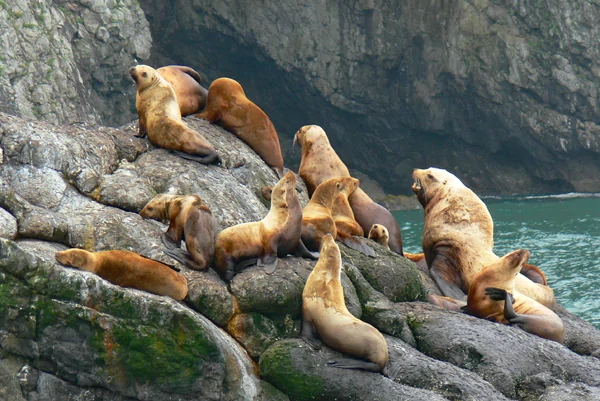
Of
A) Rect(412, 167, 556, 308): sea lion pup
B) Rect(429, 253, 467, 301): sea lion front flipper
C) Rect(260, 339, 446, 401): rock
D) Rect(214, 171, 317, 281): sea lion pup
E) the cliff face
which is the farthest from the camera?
the cliff face

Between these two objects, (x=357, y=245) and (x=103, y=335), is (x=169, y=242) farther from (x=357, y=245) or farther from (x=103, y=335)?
(x=357, y=245)

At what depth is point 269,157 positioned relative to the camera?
11.3 metres

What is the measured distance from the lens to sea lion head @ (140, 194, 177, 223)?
8500 mm

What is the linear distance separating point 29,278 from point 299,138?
655 centimetres

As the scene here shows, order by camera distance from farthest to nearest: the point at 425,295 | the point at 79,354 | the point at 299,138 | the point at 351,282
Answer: the point at 299,138 → the point at 425,295 → the point at 351,282 → the point at 79,354

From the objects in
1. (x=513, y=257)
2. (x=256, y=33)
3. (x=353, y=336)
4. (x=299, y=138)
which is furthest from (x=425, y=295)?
(x=256, y=33)

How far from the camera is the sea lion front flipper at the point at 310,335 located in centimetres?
734

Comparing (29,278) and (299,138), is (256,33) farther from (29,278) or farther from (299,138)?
(29,278)

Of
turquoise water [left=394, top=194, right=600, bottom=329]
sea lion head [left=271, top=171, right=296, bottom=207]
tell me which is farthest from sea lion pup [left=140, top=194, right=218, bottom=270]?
turquoise water [left=394, top=194, right=600, bottom=329]

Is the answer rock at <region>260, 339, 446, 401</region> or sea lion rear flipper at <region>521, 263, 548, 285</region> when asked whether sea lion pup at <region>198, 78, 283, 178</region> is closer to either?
sea lion rear flipper at <region>521, 263, 548, 285</region>

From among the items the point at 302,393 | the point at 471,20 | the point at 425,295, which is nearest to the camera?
the point at 302,393

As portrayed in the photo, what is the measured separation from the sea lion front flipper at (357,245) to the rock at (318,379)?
230cm

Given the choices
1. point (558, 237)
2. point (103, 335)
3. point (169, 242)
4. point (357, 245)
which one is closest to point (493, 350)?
point (357, 245)

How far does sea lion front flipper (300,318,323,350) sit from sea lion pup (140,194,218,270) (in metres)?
1.06
